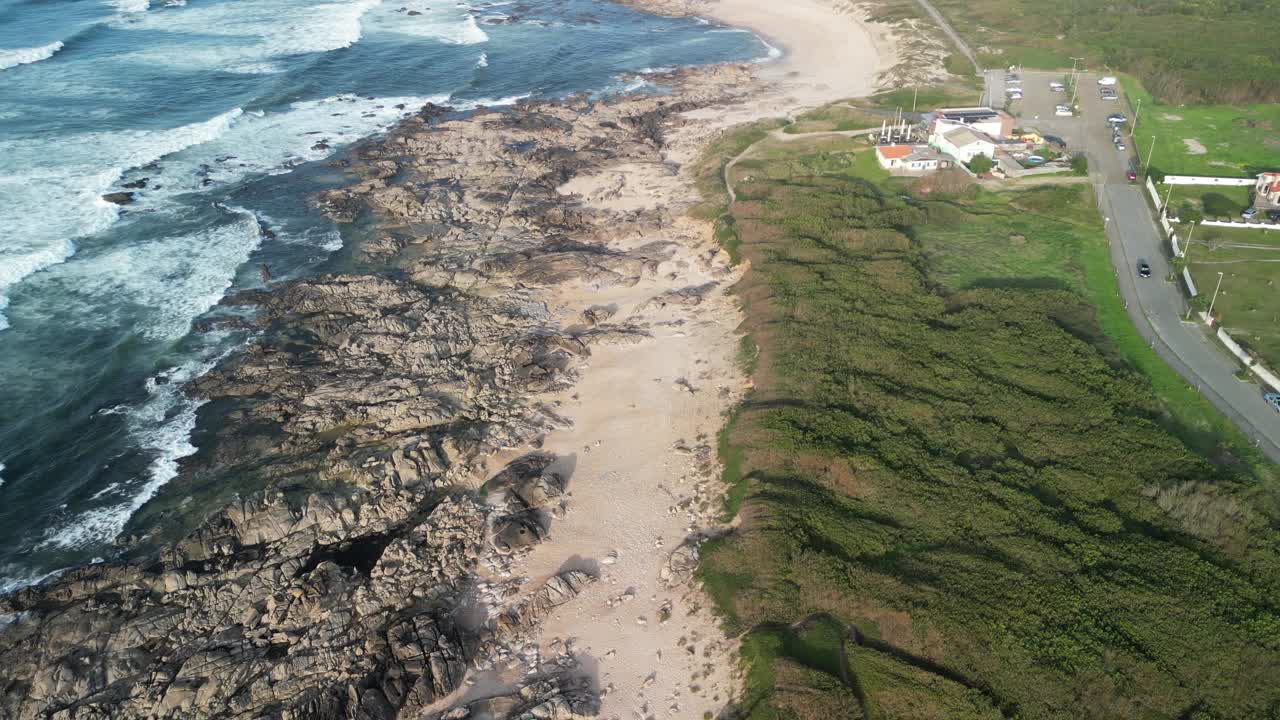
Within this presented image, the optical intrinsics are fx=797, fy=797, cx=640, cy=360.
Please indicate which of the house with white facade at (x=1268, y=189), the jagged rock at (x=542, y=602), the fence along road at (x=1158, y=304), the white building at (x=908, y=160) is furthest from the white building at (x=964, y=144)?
the jagged rock at (x=542, y=602)

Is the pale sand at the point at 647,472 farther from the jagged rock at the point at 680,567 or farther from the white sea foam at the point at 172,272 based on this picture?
the white sea foam at the point at 172,272

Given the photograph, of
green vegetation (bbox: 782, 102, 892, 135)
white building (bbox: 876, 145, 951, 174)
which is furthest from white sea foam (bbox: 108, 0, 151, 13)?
white building (bbox: 876, 145, 951, 174)

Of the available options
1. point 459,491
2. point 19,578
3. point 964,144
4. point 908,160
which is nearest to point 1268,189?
point 964,144

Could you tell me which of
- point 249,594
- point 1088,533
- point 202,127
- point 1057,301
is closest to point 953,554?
point 1088,533

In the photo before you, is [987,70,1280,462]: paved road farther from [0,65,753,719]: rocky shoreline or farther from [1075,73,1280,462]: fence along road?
[0,65,753,719]: rocky shoreline

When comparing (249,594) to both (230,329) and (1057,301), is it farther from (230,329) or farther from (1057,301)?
(1057,301)
